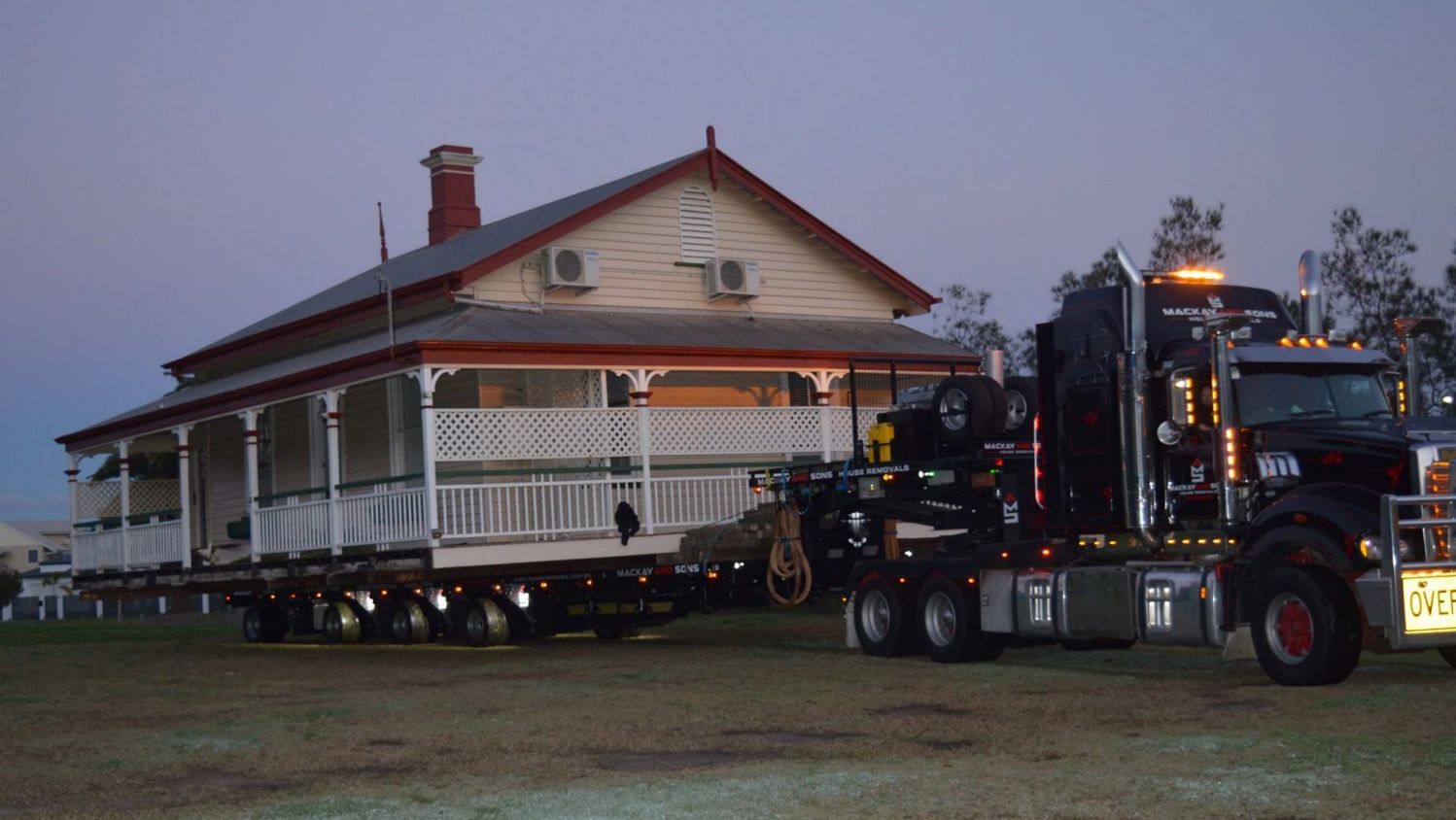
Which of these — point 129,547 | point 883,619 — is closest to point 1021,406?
point 883,619

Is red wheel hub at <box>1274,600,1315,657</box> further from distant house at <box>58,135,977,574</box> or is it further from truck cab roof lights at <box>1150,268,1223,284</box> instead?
distant house at <box>58,135,977,574</box>

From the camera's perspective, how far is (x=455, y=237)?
3167cm

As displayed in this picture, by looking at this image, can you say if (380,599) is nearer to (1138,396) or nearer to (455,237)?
(455,237)

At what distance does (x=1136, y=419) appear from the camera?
51.0 ft

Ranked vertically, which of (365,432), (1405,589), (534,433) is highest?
(365,432)

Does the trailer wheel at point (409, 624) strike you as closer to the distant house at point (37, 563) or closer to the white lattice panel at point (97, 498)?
the white lattice panel at point (97, 498)

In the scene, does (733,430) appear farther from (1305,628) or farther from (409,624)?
(1305,628)

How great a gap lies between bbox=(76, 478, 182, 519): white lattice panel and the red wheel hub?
22115mm

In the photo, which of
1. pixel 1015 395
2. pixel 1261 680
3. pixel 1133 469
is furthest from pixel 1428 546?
pixel 1015 395

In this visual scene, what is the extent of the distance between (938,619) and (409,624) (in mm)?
10243

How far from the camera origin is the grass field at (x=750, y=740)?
893 cm

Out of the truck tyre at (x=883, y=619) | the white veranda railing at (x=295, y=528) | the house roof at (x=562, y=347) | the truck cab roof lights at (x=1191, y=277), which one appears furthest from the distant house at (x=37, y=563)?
the truck cab roof lights at (x=1191, y=277)

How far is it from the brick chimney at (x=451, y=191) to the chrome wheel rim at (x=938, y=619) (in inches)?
678

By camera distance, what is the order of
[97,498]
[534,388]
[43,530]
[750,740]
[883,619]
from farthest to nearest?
[43,530]
[97,498]
[534,388]
[883,619]
[750,740]
